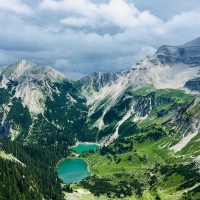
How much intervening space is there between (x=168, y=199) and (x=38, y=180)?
83.9 meters

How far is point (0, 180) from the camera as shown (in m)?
164

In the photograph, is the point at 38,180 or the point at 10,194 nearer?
the point at 10,194

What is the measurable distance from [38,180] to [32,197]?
33.6m

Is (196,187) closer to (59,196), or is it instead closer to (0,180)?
(59,196)

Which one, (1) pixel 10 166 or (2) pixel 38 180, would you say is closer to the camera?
(1) pixel 10 166

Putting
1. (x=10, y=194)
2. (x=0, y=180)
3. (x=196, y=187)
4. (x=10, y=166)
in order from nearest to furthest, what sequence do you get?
1. (x=10, y=194)
2. (x=0, y=180)
3. (x=10, y=166)
4. (x=196, y=187)

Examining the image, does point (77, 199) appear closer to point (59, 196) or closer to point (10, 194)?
point (59, 196)

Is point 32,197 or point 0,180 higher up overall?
point 0,180

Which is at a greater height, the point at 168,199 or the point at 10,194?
the point at 10,194

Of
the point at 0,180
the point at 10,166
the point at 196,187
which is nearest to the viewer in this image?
the point at 0,180

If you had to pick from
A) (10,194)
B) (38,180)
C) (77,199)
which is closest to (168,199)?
(77,199)

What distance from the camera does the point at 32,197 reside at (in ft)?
542

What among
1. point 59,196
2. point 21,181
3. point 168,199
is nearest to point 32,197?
point 21,181

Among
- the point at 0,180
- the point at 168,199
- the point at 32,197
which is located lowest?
the point at 168,199
